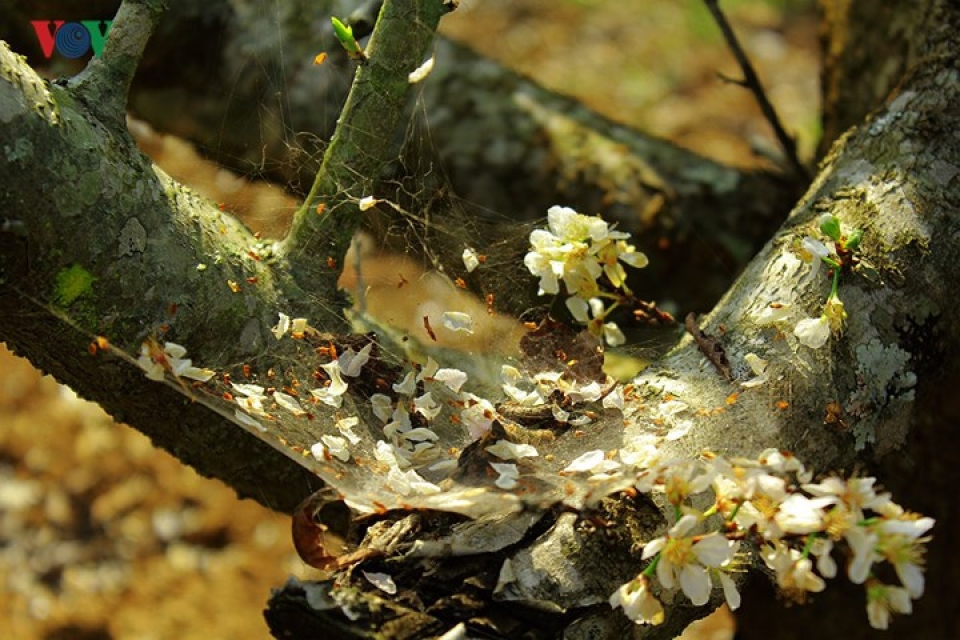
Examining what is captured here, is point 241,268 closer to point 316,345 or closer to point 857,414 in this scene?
point 316,345

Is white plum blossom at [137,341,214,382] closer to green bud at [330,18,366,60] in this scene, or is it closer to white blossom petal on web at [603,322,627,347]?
green bud at [330,18,366,60]

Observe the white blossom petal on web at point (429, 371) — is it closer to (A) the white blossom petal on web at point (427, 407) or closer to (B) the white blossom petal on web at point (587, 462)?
(A) the white blossom petal on web at point (427, 407)

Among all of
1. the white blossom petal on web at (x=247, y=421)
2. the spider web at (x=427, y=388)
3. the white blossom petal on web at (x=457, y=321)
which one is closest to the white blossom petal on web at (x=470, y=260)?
the spider web at (x=427, y=388)

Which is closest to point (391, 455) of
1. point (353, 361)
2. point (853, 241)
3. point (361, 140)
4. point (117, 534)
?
point (353, 361)

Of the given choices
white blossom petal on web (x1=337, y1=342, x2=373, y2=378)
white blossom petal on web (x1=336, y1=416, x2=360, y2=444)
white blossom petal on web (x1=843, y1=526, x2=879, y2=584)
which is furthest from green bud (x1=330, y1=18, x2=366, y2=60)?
white blossom petal on web (x1=843, y1=526, x2=879, y2=584)

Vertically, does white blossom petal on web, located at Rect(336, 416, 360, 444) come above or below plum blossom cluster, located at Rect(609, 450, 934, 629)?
below

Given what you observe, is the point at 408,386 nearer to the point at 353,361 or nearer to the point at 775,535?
the point at 353,361
